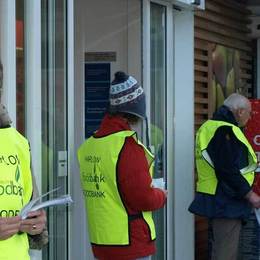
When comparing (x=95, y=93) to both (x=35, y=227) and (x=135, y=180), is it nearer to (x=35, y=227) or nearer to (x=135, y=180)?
(x=135, y=180)

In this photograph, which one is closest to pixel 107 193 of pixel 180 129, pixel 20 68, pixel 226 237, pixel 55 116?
pixel 55 116

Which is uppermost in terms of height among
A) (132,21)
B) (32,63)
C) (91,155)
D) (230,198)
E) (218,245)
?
(132,21)

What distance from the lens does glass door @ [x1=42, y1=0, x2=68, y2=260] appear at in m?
4.99

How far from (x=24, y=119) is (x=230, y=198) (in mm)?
2256

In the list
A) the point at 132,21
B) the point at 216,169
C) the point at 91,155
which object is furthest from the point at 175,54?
the point at 91,155

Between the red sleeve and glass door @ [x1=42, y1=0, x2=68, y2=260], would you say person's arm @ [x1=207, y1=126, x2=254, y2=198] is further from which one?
the red sleeve

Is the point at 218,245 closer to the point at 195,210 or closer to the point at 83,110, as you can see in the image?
the point at 195,210

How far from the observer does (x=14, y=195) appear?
2906 mm

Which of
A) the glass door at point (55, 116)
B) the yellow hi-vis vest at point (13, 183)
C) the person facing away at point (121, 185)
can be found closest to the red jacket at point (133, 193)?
the person facing away at point (121, 185)

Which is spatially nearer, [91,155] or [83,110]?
[91,155]

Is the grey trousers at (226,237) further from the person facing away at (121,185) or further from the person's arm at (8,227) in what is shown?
the person's arm at (8,227)

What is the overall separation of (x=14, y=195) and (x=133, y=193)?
5.33 ft

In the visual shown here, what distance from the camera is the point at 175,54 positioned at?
718 centimetres

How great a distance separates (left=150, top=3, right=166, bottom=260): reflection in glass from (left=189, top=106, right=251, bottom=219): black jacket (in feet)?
2.18
